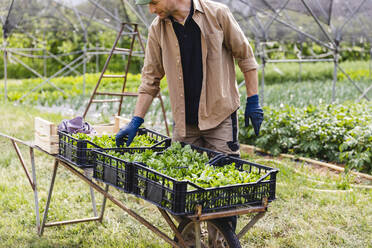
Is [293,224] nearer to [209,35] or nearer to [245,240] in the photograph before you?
[245,240]

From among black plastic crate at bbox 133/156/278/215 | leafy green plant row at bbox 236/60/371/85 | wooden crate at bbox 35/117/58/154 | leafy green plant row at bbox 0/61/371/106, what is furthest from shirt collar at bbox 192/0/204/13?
leafy green plant row at bbox 236/60/371/85

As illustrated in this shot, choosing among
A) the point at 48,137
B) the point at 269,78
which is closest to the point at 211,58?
the point at 48,137

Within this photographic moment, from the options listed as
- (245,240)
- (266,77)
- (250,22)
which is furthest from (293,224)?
(266,77)

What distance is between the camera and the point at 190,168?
226 centimetres

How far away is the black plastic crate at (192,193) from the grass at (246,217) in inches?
56.6

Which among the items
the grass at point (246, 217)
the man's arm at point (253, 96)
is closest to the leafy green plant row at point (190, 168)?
the man's arm at point (253, 96)

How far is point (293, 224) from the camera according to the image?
12.4 feet

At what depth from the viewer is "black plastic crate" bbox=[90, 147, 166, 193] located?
7.54 ft

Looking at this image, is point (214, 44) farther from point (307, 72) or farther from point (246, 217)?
point (307, 72)

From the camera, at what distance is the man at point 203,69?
2.77 metres

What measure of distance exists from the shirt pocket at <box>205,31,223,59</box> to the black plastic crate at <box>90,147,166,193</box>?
762 millimetres

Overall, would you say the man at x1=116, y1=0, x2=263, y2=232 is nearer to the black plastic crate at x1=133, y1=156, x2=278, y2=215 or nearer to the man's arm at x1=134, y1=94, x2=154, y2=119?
the man's arm at x1=134, y1=94, x2=154, y2=119

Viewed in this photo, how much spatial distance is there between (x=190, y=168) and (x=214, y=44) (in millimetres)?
882

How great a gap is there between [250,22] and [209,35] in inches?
310
